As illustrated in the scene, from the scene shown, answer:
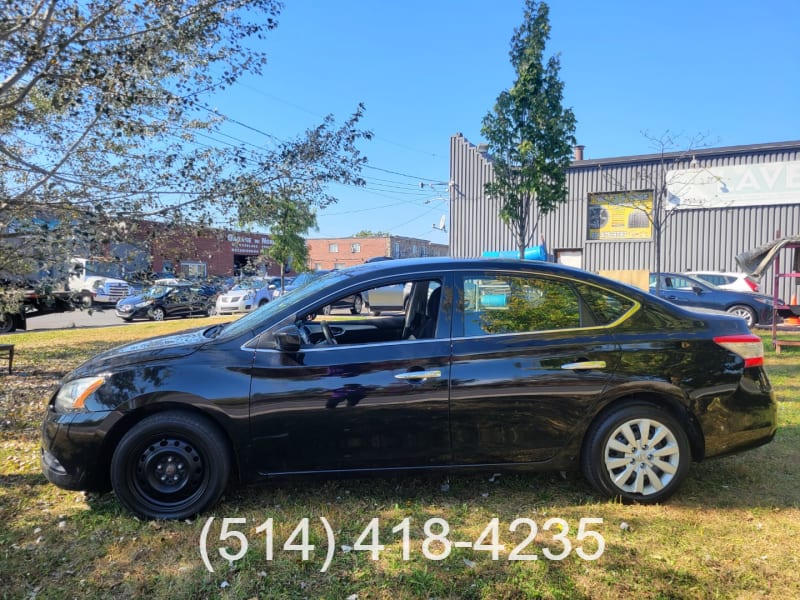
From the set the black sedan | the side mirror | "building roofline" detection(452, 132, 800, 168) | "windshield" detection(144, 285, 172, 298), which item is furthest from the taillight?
"building roofline" detection(452, 132, 800, 168)

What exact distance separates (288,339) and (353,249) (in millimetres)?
59162

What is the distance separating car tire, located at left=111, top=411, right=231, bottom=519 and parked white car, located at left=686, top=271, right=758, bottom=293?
1379 centimetres

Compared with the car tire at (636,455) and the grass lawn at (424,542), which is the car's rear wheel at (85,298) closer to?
the grass lawn at (424,542)

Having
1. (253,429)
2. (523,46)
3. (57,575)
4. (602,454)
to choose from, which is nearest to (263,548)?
(253,429)

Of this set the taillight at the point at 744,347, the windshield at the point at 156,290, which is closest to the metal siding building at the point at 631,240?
the windshield at the point at 156,290

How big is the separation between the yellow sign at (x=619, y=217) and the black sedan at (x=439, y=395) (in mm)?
18739

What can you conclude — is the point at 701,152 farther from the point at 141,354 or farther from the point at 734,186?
the point at 141,354

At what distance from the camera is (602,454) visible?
3400 millimetres

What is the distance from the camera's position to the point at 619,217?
838 inches

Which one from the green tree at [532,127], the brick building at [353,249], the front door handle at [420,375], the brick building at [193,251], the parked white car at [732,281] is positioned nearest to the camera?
the front door handle at [420,375]

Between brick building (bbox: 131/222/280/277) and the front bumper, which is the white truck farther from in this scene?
the front bumper

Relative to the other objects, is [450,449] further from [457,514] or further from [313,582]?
[313,582]

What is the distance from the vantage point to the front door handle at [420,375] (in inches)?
127

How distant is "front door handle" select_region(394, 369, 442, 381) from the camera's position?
3.24 metres
